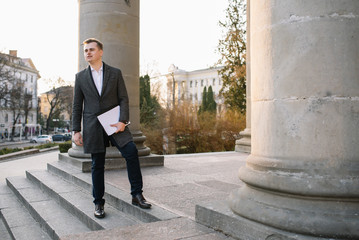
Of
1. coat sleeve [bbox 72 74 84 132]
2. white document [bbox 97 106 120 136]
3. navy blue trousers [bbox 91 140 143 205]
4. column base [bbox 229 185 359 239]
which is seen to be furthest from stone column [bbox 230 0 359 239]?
coat sleeve [bbox 72 74 84 132]

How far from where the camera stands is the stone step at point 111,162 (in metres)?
6.92

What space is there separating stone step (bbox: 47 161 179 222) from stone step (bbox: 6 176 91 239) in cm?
50

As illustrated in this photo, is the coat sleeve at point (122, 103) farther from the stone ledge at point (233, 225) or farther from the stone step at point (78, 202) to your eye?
the stone ledge at point (233, 225)

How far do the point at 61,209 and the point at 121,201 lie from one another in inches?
50.5

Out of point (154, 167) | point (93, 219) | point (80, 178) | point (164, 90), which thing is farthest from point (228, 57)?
point (164, 90)

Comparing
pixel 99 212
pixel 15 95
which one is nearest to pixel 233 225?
pixel 99 212

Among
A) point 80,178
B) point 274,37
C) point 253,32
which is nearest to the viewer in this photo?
point 274,37

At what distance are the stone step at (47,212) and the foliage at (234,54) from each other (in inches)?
676

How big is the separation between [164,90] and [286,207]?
161 ft

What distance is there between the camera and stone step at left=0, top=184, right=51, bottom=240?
15.0 feet

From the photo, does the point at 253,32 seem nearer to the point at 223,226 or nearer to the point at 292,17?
the point at 292,17

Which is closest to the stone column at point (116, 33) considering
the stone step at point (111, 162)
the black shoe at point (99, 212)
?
the stone step at point (111, 162)

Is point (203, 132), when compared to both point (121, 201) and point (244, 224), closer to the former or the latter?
point (121, 201)

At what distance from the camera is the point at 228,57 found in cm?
2377
